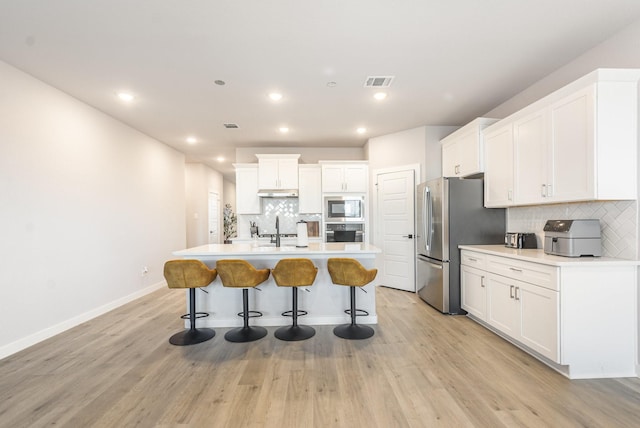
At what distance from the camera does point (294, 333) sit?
3234mm

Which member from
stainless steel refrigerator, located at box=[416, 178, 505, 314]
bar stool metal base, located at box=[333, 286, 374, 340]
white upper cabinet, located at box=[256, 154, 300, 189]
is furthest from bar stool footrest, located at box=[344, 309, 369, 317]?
white upper cabinet, located at box=[256, 154, 300, 189]

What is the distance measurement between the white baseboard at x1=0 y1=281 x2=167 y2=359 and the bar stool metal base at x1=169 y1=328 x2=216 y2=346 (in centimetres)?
134

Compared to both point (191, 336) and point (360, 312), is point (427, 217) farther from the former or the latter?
point (191, 336)

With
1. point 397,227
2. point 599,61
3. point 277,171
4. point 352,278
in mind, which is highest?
point 599,61

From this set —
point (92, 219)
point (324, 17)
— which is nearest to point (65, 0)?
point (324, 17)

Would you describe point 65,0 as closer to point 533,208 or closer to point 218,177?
point 533,208

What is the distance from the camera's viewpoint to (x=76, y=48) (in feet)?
8.63

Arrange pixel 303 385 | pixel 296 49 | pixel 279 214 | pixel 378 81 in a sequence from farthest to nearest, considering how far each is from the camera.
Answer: pixel 279 214 < pixel 378 81 < pixel 296 49 < pixel 303 385

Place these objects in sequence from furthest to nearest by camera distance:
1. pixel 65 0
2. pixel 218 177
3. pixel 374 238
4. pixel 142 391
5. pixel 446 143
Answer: pixel 218 177
pixel 374 238
pixel 446 143
pixel 142 391
pixel 65 0

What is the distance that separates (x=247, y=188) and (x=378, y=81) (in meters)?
3.42

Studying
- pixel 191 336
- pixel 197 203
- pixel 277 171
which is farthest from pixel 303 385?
pixel 197 203

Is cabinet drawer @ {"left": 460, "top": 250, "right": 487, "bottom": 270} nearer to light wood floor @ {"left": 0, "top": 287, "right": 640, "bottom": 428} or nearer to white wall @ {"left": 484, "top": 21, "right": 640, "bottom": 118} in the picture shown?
light wood floor @ {"left": 0, "top": 287, "right": 640, "bottom": 428}

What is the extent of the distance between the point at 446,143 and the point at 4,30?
16.7 feet

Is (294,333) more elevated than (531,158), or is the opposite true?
(531,158)
